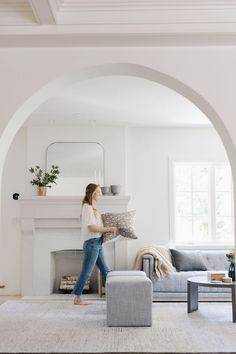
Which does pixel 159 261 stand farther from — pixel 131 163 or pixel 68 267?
pixel 131 163

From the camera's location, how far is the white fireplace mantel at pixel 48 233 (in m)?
7.14

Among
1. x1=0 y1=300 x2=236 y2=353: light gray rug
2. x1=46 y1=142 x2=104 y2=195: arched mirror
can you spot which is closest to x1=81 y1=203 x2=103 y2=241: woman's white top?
x1=0 y1=300 x2=236 y2=353: light gray rug

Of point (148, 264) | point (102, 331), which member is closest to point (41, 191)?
point (148, 264)

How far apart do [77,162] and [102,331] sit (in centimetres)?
341

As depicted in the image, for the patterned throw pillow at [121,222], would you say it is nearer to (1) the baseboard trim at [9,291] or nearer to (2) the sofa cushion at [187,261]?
(2) the sofa cushion at [187,261]

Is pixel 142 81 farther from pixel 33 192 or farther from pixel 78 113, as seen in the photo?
pixel 33 192

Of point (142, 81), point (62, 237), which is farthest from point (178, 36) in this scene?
point (62, 237)

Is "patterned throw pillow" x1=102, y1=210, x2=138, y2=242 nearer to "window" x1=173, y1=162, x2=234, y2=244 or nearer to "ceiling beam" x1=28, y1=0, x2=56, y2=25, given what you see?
"window" x1=173, y1=162, x2=234, y2=244

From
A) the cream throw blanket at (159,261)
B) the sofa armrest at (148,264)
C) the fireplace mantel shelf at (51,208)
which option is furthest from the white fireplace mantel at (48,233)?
the sofa armrest at (148,264)

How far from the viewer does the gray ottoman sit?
15.3 feet

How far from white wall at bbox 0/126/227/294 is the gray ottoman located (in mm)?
2722

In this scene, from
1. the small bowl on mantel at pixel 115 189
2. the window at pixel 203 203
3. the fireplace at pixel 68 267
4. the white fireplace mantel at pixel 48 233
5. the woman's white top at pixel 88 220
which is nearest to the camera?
the woman's white top at pixel 88 220

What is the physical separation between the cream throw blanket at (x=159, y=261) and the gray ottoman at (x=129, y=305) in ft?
6.25

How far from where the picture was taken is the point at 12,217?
7.41 metres
